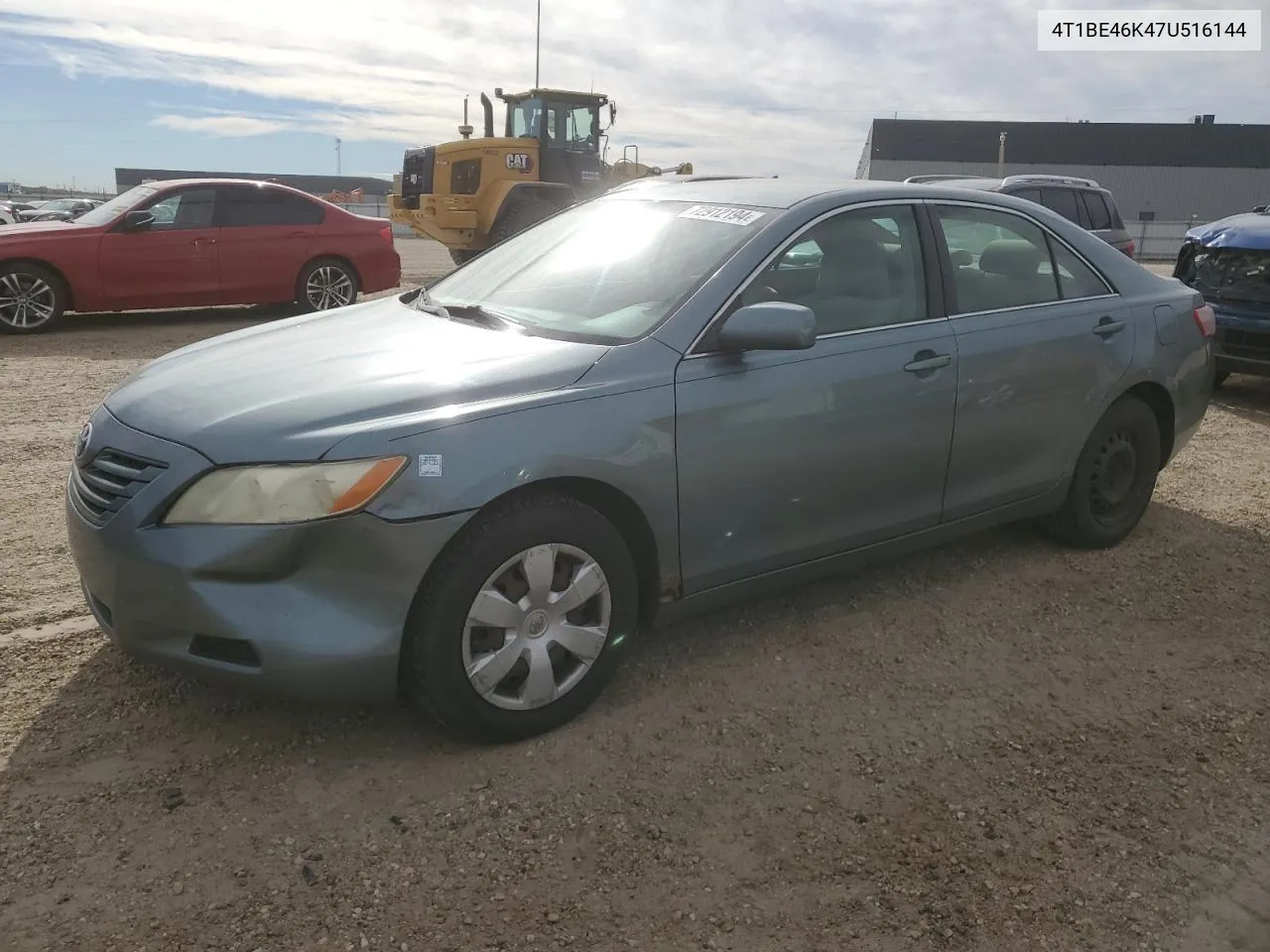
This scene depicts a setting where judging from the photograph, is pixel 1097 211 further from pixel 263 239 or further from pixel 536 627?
pixel 536 627

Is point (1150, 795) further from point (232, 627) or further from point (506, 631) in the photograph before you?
point (232, 627)

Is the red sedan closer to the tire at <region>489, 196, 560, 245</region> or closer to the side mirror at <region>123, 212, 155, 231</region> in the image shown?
the side mirror at <region>123, 212, 155, 231</region>

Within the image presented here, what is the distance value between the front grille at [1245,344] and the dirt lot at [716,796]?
433 centimetres

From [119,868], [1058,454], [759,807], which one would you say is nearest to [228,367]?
[119,868]

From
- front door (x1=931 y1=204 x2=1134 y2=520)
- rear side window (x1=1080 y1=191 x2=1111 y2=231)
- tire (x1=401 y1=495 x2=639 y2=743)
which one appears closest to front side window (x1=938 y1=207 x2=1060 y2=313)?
front door (x1=931 y1=204 x2=1134 y2=520)

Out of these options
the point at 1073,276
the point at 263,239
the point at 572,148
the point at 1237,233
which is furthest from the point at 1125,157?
the point at 1073,276

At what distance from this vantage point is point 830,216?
3.66 metres

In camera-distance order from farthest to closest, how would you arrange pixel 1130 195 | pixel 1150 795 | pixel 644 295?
pixel 1130 195, pixel 644 295, pixel 1150 795

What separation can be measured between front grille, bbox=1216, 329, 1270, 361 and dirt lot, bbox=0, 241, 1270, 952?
14.2 feet

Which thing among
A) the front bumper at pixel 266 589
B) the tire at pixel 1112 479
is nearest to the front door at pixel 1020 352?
the tire at pixel 1112 479

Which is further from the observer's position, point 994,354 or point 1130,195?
point 1130,195

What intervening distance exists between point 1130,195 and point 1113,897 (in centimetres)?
6062

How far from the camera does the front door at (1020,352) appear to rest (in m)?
3.94

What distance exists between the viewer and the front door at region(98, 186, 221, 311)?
10.2 meters
